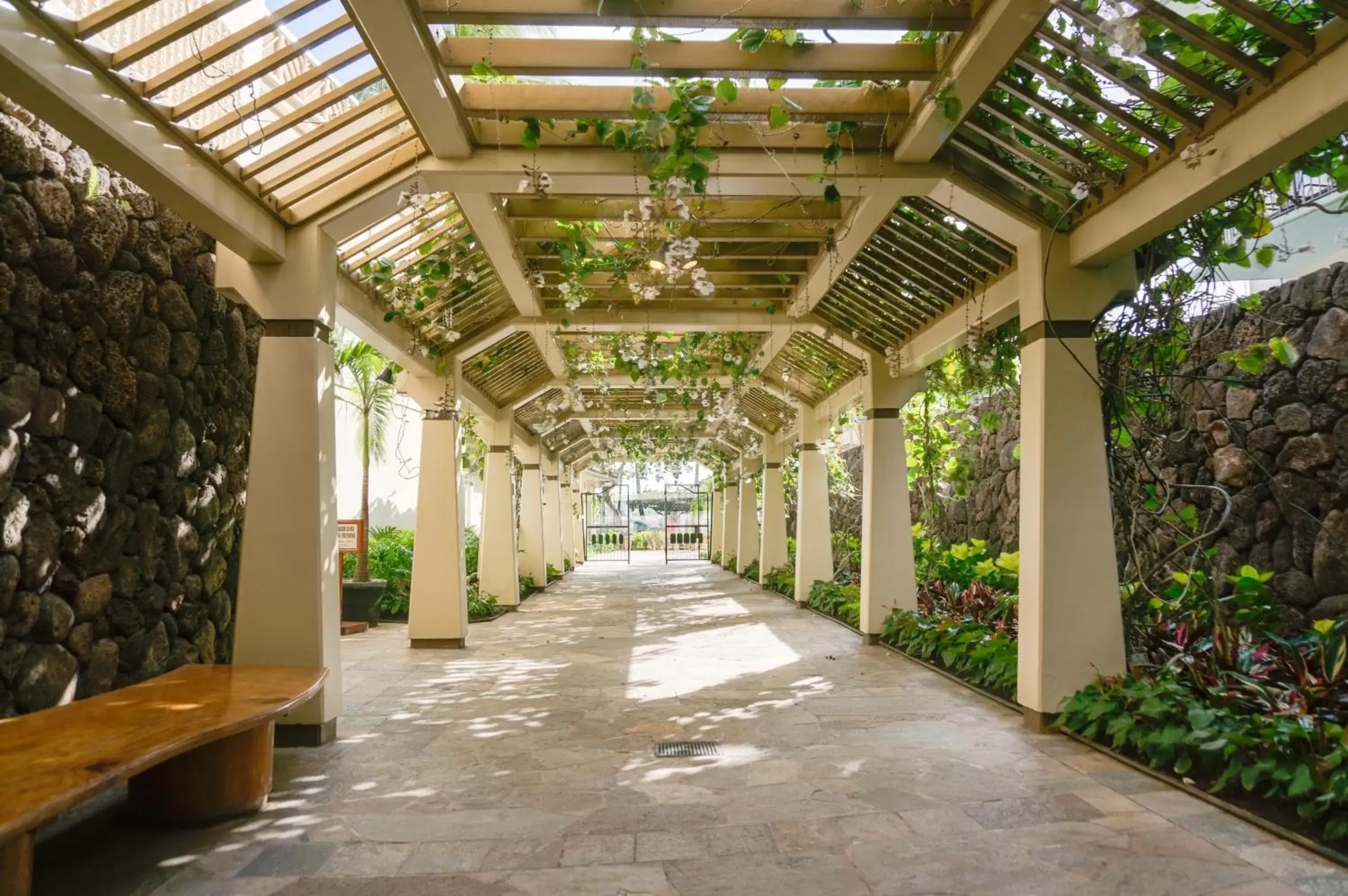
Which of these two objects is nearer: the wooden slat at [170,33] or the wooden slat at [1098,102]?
the wooden slat at [170,33]

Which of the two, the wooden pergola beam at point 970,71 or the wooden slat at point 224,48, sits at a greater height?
the wooden pergola beam at point 970,71

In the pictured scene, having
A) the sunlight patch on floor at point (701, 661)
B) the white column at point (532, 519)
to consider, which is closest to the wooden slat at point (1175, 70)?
the sunlight patch on floor at point (701, 661)

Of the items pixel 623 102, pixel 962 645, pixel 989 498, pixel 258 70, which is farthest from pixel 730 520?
pixel 258 70

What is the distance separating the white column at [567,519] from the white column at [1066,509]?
1310cm

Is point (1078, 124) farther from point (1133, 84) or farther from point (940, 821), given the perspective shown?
point (940, 821)

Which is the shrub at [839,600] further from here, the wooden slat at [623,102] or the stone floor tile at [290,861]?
the stone floor tile at [290,861]

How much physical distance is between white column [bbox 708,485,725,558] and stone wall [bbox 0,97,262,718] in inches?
573

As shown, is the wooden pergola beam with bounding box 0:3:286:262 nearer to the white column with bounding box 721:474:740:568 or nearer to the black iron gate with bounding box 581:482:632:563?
the white column with bounding box 721:474:740:568

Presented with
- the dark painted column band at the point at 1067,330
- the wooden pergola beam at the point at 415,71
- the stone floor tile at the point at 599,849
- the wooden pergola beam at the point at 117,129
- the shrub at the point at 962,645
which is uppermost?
the wooden pergola beam at the point at 415,71

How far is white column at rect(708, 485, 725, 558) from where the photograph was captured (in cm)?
1953

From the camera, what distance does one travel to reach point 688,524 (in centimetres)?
2688

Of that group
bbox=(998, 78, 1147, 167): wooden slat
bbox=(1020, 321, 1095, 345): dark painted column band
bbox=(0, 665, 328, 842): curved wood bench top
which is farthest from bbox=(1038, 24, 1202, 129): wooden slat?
bbox=(0, 665, 328, 842): curved wood bench top

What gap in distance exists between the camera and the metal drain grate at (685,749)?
4.09 m

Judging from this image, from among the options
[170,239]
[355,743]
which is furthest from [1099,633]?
[170,239]
